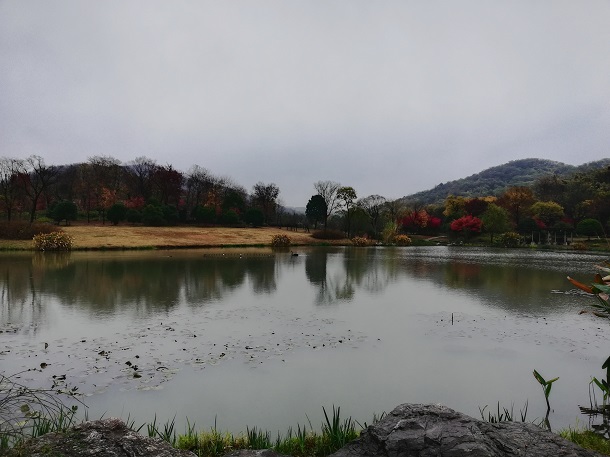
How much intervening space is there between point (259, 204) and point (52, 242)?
46360 millimetres

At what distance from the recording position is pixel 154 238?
40375 millimetres

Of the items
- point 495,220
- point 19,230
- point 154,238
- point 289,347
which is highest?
point 495,220

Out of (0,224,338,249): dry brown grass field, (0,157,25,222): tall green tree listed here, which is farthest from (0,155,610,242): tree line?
(0,224,338,249): dry brown grass field

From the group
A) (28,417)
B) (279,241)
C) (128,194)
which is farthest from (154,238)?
(28,417)

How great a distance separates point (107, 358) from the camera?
7.33 metres

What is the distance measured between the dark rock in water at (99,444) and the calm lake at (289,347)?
203 centimetres

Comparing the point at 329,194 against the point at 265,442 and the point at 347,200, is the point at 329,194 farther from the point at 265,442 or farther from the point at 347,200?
the point at 265,442

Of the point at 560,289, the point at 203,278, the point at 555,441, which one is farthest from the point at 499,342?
the point at 203,278

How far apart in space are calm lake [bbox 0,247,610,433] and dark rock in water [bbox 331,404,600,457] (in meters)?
1.69

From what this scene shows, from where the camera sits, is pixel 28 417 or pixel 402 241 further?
pixel 402 241

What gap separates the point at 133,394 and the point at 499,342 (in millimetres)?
7472

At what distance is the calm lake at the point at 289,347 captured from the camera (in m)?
5.68

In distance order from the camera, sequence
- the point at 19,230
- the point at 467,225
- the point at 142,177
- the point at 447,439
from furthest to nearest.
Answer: the point at 142,177
the point at 467,225
the point at 19,230
the point at 447,439

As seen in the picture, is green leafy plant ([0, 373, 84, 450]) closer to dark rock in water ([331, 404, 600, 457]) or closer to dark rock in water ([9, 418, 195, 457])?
dark rock in water ([9, 418, 195, 457])
